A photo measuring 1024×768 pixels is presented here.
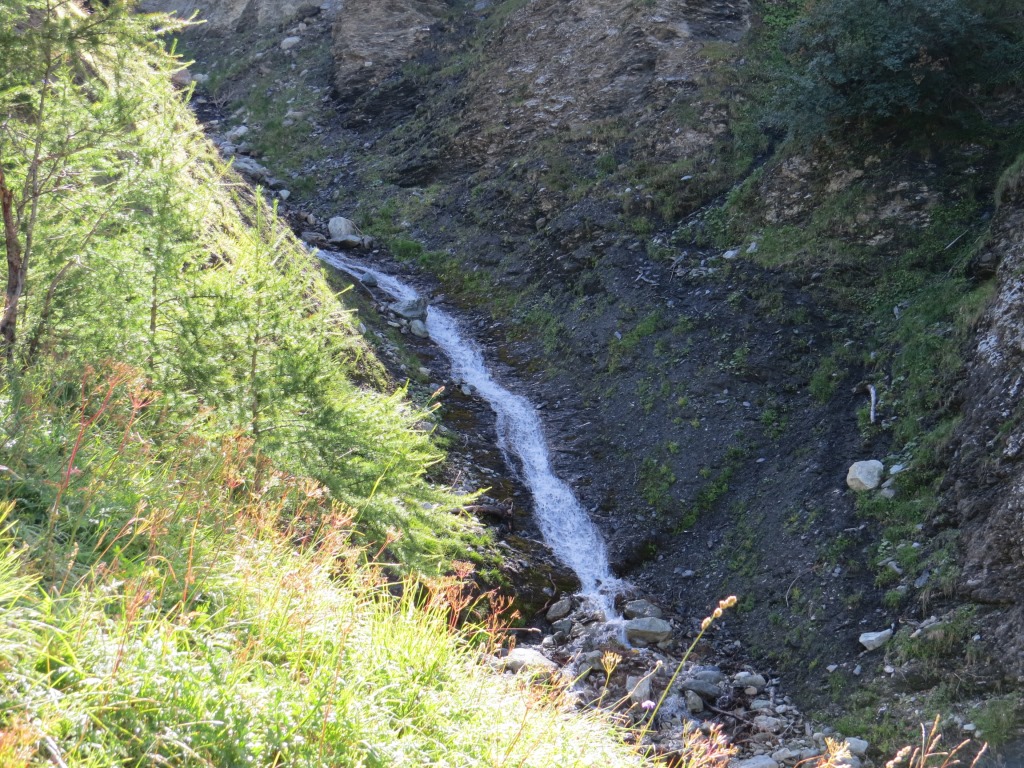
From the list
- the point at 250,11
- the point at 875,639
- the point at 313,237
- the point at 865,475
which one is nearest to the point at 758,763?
the point at 875,639

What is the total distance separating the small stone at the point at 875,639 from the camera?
7.22m

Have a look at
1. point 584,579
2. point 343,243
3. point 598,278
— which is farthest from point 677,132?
point 584,579

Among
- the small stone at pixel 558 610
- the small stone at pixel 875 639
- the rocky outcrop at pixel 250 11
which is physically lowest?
the small stone at pixel 875 639

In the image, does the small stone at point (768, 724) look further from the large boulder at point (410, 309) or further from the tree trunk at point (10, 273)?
the large boulder at point (410, 309)

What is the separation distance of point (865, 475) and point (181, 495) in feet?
24.3

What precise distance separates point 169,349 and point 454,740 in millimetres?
3863

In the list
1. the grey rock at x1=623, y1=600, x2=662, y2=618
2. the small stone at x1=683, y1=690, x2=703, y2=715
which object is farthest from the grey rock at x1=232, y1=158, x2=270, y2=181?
the small stone at x1=683, y1=690, x2=703, y2=715

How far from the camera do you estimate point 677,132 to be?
1623 cm

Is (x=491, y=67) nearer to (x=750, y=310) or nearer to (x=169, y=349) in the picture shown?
(x=750, y=310)

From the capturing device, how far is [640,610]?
8.71 m

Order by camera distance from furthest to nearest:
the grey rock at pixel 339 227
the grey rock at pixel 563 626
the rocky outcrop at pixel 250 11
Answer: the rocky outcrop at pixel 250 11 → the grey rock at pixel 339 227 → the grey rock at pixel 563 626

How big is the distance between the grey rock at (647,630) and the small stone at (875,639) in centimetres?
195

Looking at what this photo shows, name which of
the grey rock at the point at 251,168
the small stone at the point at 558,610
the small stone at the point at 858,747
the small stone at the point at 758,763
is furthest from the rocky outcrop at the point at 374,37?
the small stone at the point at 858,747

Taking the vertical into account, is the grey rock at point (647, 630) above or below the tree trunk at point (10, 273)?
below
